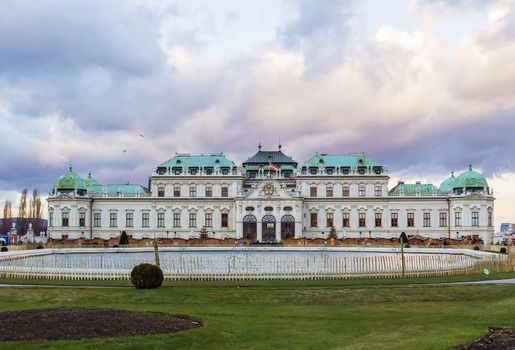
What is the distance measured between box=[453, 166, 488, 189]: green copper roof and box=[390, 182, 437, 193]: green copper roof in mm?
4063

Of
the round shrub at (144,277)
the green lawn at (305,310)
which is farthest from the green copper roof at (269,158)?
the round shrub at (144,277)

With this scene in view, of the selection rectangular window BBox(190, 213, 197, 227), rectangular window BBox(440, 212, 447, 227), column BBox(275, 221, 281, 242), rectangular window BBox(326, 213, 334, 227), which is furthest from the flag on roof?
rectangular window BBox(440, 212, 447, 227)

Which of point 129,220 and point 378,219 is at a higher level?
point 129,220

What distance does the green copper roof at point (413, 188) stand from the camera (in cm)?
10019

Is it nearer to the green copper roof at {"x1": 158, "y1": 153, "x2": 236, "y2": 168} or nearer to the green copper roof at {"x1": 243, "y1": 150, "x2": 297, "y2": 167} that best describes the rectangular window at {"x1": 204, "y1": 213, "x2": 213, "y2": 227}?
the green copper roof at {"x1": 158, "y1": 153, "x2": 236, "y2": 168}

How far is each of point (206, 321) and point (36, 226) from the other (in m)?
109

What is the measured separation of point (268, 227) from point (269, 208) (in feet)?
9.75

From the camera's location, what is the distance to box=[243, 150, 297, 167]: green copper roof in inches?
4134

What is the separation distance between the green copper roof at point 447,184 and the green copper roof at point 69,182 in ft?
193

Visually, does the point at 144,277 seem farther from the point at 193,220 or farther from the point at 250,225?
the point at 193,220

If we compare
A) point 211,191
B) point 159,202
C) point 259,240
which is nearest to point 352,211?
point 259,240

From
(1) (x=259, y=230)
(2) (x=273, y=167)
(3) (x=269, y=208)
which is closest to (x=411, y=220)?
(3) (x=269, y=208)

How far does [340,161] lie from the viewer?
10000 centimetres

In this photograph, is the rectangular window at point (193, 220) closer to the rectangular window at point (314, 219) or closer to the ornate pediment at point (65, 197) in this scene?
the rectangular window at point (314, 219)
